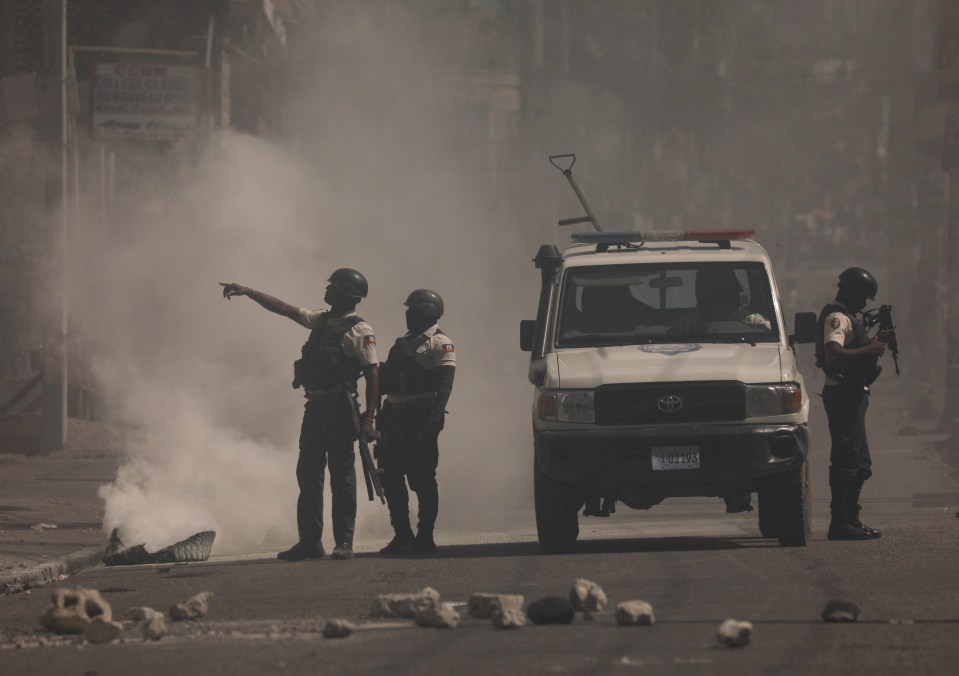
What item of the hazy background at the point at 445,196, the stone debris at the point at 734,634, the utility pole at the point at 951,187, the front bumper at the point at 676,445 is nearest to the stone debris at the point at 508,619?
the stone debris at the point at 734,634

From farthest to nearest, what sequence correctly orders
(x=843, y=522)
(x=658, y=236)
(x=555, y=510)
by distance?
1. (x=658, y=236)
2. (x=843, y=522)
3. (x=555, y=510)

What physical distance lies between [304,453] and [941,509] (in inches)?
237

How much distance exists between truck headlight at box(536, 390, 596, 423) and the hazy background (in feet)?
8.90

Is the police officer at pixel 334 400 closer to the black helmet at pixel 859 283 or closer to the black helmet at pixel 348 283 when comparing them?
the black helmet at pixel 348 283

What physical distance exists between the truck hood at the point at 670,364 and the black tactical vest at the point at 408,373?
83cm

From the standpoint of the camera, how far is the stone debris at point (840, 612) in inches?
293

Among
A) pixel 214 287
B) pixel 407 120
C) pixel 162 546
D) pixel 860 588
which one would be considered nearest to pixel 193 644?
pixel 860 588

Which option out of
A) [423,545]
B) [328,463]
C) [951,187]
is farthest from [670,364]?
[951,187]

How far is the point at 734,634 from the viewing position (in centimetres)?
682

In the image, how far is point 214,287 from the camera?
2038 cm

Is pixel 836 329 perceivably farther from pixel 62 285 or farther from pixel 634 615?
pixel 62 285

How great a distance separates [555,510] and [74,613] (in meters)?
3.51

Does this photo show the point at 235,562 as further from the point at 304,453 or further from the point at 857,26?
the point at 857,26

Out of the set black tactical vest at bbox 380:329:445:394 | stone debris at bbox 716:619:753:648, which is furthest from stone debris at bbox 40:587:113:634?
black tactical vest at bbox 380:329:445:394
